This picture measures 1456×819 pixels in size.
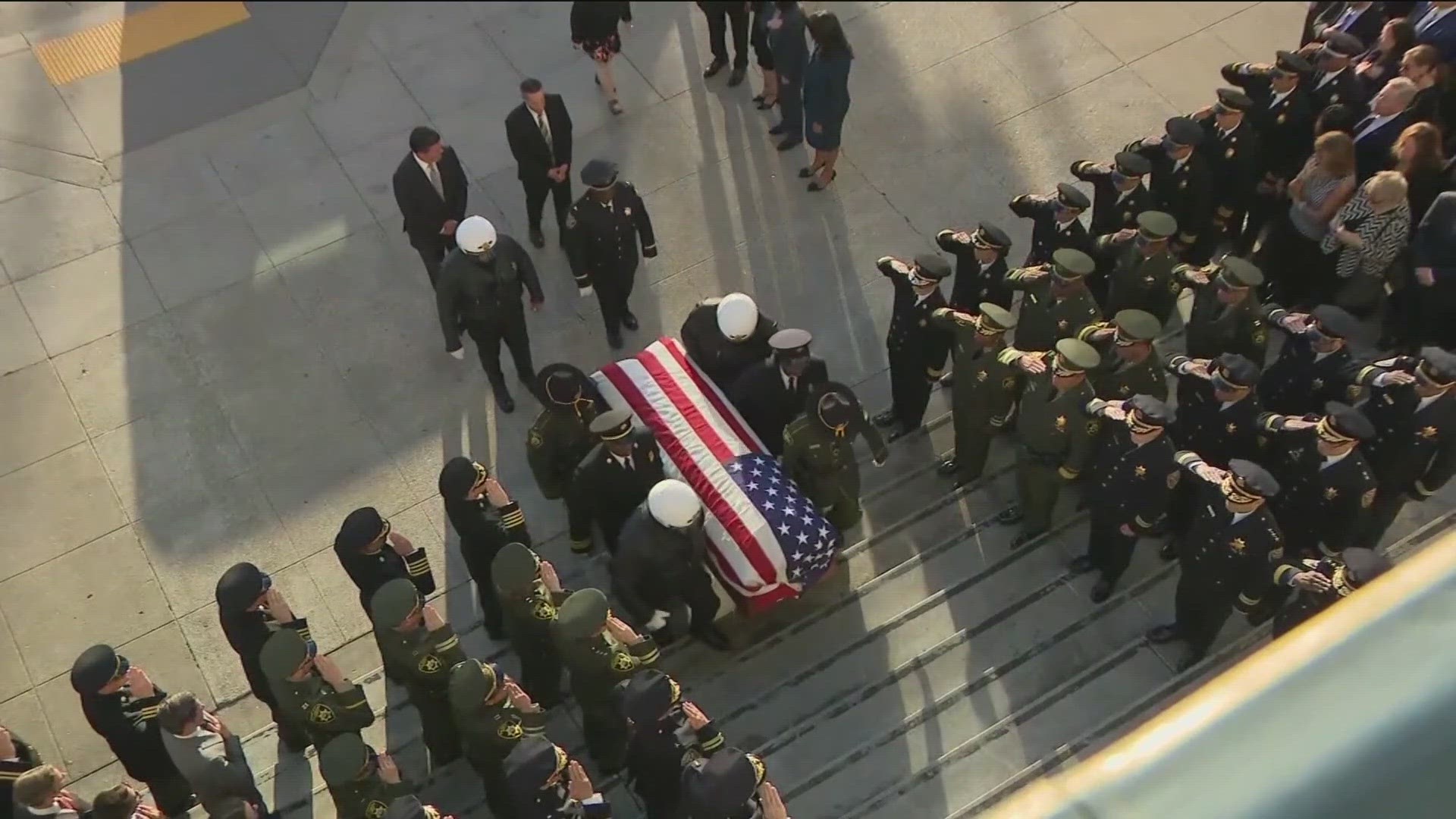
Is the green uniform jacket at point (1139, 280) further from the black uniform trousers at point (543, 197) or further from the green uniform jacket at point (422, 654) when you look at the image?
the green uniform jacket at point (422, 654)

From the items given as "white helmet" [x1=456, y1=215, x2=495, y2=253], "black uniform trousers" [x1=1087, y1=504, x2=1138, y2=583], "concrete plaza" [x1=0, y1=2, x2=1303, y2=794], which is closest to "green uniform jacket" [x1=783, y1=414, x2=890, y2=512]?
"black uniform trousers" [x1=1087, y1=504, x2=1138, y2=583]

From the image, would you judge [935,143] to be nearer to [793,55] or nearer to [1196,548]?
[793,55]

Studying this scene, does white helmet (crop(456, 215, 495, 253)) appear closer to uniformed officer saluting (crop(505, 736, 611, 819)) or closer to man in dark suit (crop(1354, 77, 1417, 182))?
uniformed officer saluting (crop(505, 736, 611, 819))

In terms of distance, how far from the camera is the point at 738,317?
6.11 m

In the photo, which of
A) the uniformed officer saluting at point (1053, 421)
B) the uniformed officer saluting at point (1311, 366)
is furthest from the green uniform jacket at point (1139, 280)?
the uniformed officer saluting at point (1053, 421)

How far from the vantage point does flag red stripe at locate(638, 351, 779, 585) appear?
5574mm

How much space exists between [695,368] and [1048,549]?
7.00 ft

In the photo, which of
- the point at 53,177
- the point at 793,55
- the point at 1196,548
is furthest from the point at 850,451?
the point at 53,177

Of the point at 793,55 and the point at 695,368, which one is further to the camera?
the point at 793,55

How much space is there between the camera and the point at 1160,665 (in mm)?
5891

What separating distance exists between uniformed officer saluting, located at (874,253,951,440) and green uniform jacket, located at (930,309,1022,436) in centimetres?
12

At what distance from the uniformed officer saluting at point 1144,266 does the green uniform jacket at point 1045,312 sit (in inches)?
9.4

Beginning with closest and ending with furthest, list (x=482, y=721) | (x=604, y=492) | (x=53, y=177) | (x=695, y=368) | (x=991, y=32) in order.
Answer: (x=482, y=721) < (x=604, y=492) < (x=695, y=368) < (x=53, y=177) < (x=991, y=32)

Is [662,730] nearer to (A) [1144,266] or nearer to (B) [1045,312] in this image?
(B) [1045,312]
